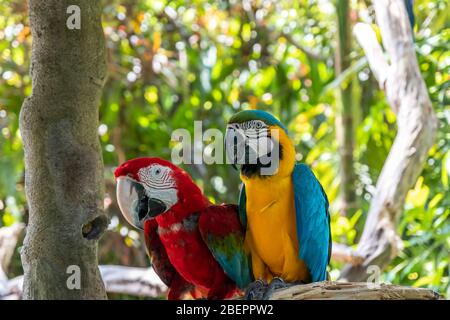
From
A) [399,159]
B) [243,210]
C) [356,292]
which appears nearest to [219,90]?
[399,159]

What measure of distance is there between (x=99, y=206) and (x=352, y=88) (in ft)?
6.51

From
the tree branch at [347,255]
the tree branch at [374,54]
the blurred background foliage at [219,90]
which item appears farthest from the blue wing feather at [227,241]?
the blurred background foliage at [219,90]

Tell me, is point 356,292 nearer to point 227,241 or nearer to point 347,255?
point 227,241

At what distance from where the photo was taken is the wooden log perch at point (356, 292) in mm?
1177

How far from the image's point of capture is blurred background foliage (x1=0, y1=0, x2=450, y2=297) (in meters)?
2.98

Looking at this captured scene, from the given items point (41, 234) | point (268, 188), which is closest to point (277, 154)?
point (268, 188)

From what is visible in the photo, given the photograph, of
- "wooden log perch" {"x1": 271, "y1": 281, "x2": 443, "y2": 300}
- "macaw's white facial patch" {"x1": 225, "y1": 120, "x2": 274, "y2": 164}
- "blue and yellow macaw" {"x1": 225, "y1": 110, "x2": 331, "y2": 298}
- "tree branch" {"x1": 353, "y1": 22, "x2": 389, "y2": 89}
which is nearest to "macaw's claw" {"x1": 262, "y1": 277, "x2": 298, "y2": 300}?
"blue and yellow macaw" {"x1": 225, "y1": 110, "x2": 331, "y2": 298}

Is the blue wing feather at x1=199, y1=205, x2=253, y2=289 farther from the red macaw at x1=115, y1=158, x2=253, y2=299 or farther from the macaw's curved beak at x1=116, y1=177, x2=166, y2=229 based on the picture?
the macaw's curved beak at x1=116, y1=177, x2=166, y2=229

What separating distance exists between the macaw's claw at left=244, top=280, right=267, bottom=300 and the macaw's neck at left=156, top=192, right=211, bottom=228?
201 mm

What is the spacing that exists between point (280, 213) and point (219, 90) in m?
2.15

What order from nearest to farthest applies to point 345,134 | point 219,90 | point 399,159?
1. point 399,159
2. point 345,134
3. point 219,90

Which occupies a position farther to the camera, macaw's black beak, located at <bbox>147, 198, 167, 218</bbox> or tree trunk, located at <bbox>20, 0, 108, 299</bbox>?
macaw's black beak, located at <bbox>147, 198, 167, 218</bbox>

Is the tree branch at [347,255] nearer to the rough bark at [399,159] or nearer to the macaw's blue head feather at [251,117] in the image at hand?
the rough bark at [399,159]

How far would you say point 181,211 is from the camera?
1460 millimetres
